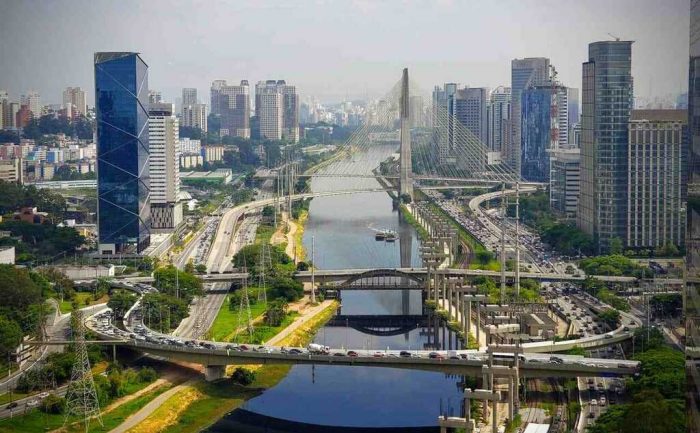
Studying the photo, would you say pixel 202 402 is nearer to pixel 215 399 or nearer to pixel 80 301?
pixel 215 399

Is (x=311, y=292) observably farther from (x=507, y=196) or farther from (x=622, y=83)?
(x=507, y=196)

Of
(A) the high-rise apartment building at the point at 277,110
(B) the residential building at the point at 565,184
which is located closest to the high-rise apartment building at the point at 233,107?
(A) the high-rise apartment building at the point at 277,110

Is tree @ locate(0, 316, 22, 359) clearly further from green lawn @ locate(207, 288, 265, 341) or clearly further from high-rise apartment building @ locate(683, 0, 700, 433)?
high-rise apartment building @ locate(683, 0, 700, 433)

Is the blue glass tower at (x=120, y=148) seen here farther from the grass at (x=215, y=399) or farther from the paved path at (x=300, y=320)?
the grass at (x=215, y=399)

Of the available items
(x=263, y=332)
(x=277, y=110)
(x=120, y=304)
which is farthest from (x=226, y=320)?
(x=277, y=110)

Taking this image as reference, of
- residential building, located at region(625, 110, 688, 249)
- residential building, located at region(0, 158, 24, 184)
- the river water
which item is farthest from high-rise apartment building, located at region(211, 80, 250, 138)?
residential building, located at region(625, 110, 688, 249)
